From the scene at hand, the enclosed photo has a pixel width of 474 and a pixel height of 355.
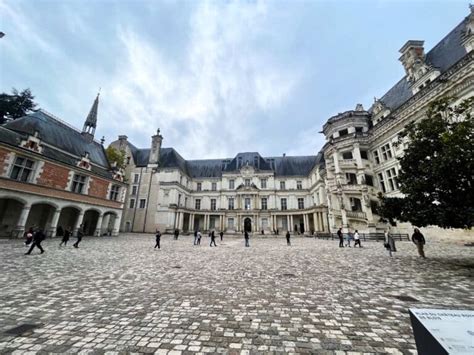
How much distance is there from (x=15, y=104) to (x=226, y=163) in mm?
36916

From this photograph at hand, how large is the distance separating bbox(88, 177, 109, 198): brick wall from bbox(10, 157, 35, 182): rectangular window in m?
5.54

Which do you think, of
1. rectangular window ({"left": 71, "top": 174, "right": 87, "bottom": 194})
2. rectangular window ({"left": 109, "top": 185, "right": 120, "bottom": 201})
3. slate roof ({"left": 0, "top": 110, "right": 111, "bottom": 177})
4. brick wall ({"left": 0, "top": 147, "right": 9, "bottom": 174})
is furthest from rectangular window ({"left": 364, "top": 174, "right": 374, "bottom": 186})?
brick wall ({"left": 0, "top": 147, "right": 9, "bottom": 174})

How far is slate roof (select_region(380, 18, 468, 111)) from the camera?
17156 mm

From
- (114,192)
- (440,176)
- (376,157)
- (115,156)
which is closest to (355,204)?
(376,157)

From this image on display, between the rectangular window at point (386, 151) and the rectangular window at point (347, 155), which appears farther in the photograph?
the rectangular window at point (347, 155)

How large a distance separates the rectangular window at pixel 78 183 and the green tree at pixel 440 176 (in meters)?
26.8

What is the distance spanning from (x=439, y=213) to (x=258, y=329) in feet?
27.6

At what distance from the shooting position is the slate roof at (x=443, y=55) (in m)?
17.2

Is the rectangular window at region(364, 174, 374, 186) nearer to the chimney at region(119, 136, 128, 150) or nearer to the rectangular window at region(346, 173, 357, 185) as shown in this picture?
the rectangular window at region(346, 173, 357, 185)

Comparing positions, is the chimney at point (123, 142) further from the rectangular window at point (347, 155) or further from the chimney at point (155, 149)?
the rectangular window at point (347, 155)

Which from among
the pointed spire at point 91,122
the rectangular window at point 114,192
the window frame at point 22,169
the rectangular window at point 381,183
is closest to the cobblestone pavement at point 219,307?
the window frame at point 22,169

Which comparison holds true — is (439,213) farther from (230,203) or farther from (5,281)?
(230,203)

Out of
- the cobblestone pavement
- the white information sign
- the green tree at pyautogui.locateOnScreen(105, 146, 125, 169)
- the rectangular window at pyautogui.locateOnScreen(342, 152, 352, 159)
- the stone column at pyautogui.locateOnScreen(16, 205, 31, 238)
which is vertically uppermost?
the green tree at pyautogui.locateOnScreen(105, 146, 125, 169)

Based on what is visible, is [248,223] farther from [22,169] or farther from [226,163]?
[22,169]
